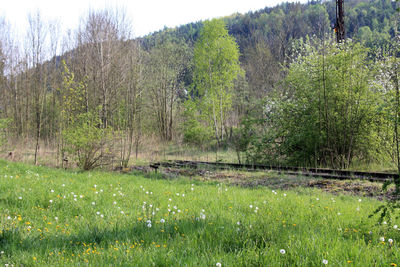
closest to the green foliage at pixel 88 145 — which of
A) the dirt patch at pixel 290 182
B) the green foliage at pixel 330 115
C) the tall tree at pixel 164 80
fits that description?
the dirt patch at pixel 290 182

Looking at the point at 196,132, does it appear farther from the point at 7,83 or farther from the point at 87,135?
the point at 7,83

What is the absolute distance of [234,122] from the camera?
37.1m

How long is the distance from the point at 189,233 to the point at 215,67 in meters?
28.4

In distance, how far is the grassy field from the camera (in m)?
2.83

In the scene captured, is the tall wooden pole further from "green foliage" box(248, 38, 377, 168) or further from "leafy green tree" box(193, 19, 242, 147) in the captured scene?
"leafy green tree" box(193, 19, 242, 147)

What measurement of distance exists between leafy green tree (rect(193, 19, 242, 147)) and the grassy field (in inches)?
939

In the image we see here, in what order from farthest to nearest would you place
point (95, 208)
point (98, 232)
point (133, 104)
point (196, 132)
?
1. point (196, 132)
2. point (133, 104)
3. point (95, 208)
4. point (98, 232)

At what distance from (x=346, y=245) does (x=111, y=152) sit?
1225 cm

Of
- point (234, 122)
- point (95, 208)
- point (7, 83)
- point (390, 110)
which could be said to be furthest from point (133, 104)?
point (234, 122)

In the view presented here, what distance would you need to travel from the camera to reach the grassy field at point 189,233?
2828mm

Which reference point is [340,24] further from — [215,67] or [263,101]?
[215,67]

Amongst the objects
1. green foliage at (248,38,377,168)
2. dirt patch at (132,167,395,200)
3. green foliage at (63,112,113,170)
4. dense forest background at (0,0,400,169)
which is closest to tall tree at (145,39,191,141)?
dense forest background at (0,0,400,169)

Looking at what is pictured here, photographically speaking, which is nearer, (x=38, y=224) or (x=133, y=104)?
(x=38, y=224)

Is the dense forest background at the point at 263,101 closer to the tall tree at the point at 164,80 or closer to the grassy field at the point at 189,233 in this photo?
the grassy field at the point at 189,233
